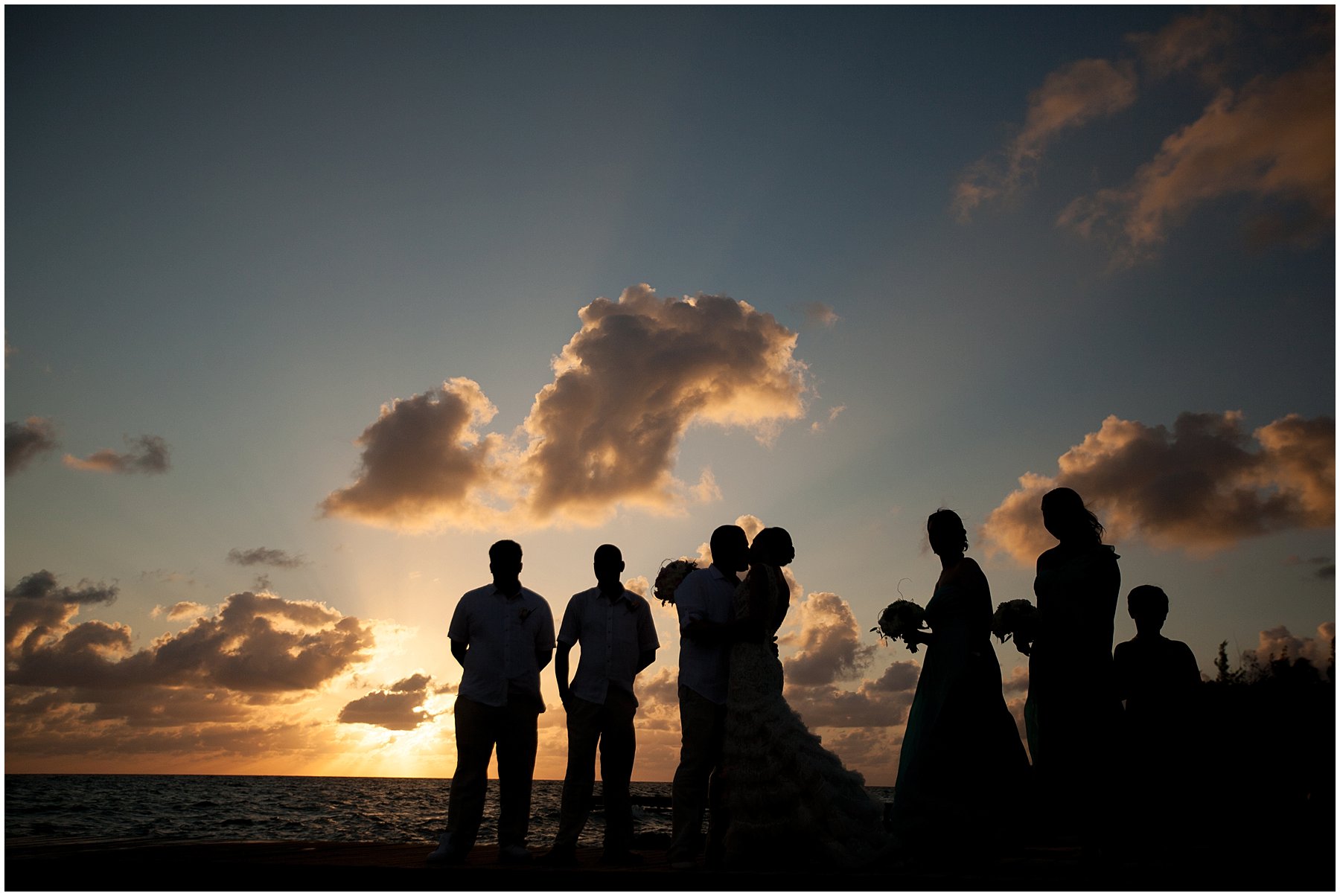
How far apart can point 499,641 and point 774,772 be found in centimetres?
245

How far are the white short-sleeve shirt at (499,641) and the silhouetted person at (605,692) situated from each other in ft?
0.82

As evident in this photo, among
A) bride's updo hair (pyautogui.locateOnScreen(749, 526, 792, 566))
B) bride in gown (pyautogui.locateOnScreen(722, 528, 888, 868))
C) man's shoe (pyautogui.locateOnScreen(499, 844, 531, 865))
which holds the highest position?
bride's updo hair (pyautogui.locateOnScreen(749, 526, 792, 566))

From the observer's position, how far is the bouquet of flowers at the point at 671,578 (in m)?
7.46

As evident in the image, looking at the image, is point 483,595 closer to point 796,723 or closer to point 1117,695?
point 796,723

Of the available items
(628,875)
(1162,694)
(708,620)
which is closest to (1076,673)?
(1162,694)

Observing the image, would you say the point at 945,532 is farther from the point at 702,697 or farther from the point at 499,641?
the point at 499,641

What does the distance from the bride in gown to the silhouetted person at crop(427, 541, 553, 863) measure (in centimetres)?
180

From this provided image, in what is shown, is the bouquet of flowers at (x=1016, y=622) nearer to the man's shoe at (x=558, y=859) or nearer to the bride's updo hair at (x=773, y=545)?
the bride's updo hair at (x=773, y=545)

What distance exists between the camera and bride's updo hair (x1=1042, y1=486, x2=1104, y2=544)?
18.7 feet

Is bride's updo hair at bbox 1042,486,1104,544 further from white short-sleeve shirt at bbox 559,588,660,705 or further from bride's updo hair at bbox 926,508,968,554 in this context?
white short-sleeve shirt at bbox 559,588,660,705

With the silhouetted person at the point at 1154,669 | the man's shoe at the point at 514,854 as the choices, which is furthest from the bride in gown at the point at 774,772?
the silhouetted person at the point at 1154,669

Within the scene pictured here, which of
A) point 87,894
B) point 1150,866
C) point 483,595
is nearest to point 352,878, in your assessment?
point 87,894

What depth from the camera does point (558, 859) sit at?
6.48m

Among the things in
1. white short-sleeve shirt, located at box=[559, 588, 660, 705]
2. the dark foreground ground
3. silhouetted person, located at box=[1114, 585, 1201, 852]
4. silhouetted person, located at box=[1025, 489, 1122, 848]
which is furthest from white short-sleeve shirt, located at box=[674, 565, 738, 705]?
silhouetted person, located at box=[1114, 585, 1201, 852]
